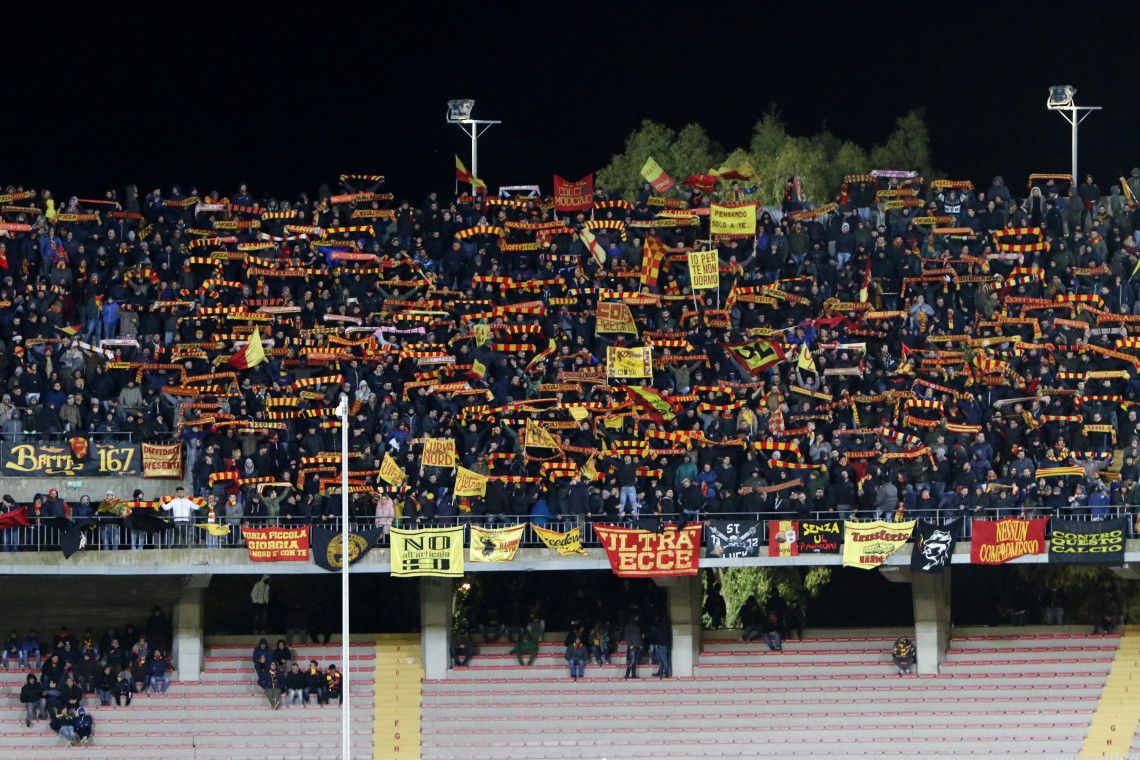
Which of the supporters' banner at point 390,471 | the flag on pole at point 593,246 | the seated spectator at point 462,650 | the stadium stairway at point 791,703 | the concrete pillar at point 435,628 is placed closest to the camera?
the stadium stairway at point 791,703

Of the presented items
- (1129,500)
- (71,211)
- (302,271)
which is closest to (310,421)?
(302,271)

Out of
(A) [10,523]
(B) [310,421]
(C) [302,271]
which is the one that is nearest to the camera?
(A) [10,523]

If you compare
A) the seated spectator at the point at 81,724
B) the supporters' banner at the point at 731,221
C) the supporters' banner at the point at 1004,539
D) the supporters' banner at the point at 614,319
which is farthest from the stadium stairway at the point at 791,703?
the supporters' banner at the point at 731,221

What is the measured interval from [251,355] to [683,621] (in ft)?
33.5

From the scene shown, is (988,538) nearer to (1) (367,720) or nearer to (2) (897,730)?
(2) (897,730)

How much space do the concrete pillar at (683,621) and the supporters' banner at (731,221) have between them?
8585mm

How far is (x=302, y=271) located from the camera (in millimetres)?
44719

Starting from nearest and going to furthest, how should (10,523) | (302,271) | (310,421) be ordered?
(10,523)
(310,421)
(302,271)

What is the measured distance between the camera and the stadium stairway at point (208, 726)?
125 ft

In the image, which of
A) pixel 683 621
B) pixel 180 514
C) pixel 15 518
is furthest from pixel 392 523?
pixel 15 518

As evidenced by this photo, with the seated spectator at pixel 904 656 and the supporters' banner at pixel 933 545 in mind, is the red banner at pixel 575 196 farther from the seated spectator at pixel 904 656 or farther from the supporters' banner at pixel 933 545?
the seated spectator at pixel 904 656

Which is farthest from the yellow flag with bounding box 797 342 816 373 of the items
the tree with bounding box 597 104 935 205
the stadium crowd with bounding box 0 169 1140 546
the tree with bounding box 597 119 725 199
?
the tree with bounding box 597 119 725 199

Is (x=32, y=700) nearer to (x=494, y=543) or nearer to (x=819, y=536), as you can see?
(x=494, y=543)

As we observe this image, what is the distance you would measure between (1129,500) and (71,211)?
23381 mm
